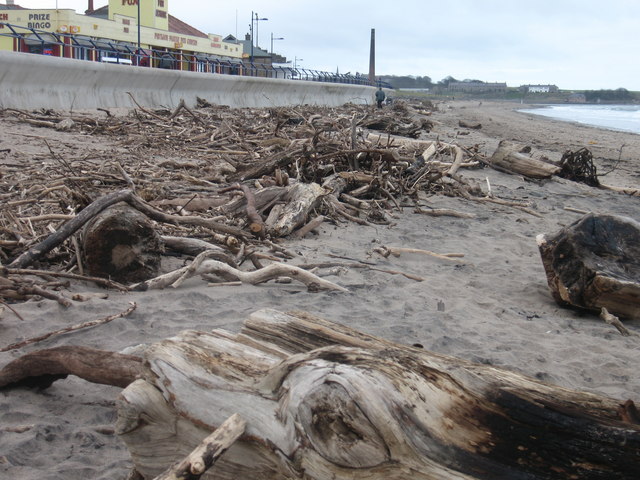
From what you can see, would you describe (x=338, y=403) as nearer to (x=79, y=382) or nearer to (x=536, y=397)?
(x=536, y=397)

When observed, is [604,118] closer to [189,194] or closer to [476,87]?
[189,194]

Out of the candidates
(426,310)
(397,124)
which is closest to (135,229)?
(426,310)

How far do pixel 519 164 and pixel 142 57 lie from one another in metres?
19.5

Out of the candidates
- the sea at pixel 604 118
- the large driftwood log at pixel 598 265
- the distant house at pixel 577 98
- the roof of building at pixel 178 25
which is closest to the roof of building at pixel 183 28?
the roof of building at pixel 178 25

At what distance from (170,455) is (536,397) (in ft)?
3.89

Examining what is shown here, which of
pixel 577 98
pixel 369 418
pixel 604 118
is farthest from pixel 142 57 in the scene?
pixel 577 98

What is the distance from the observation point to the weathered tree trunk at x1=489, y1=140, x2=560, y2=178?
1105 centimetres

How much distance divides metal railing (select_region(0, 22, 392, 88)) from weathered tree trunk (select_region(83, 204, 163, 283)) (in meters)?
13.1

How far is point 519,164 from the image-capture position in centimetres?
1142

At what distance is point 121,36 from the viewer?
4491 centimetres

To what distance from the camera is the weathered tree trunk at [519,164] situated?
1105 centimetres

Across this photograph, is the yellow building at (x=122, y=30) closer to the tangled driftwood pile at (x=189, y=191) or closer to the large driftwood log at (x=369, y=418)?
the tangled driftwood pile at (x=189, y=191)

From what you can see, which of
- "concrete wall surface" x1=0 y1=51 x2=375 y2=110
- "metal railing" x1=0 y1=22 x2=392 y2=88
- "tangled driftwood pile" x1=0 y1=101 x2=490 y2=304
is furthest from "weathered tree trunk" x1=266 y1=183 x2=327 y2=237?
"metal railing" x1=0 y1=22 x2=392 y2=88

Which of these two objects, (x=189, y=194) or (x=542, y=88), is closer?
(x=189, y=194)
